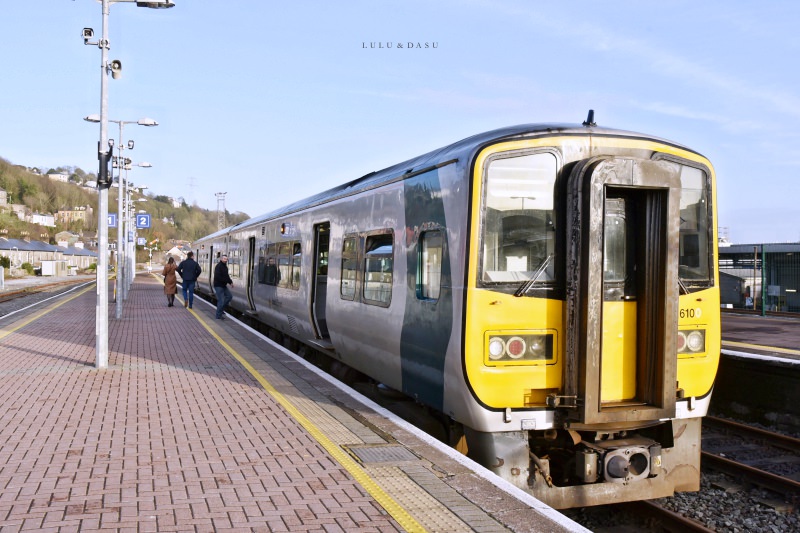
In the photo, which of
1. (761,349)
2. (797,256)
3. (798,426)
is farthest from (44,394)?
(797,256)

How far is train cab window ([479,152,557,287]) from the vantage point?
18.6 feet

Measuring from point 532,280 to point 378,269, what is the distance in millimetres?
2559

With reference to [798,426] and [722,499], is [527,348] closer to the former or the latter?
[722,499]

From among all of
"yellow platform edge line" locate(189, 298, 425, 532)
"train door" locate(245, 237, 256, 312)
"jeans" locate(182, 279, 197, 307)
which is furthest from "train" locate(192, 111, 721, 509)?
"jeans" locate(182, 279, 197, 307)

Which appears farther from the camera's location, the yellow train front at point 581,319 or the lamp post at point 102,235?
the lamp post at point 102,235

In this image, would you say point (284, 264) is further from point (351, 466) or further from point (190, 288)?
point (190, 288)

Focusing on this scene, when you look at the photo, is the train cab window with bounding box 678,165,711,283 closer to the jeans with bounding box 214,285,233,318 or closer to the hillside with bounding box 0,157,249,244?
the jeans with bounding box 214,285,233,318

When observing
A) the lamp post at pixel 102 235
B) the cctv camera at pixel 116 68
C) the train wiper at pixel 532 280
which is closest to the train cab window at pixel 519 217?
the train wiper at pixel 532 280

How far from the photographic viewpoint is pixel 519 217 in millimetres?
5711

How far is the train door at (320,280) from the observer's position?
1095 centimetres

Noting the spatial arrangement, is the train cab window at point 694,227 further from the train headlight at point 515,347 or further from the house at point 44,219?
the house at point 44,219

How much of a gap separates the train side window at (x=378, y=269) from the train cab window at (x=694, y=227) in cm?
285

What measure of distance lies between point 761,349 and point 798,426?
8.18ft

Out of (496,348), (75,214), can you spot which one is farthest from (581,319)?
(75,214)
